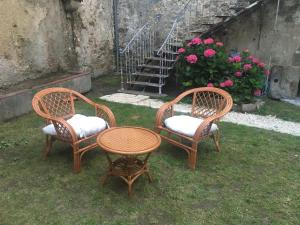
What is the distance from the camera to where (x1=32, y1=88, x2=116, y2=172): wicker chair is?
3.17 metres

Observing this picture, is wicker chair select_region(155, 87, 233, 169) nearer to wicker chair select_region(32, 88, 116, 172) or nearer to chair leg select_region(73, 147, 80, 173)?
wicker chair select_region(32, 88, 116, 172)

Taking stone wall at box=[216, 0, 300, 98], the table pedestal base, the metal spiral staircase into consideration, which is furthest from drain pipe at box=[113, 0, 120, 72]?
the table pedestal base

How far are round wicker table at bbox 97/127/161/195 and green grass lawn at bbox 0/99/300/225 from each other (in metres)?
0.17

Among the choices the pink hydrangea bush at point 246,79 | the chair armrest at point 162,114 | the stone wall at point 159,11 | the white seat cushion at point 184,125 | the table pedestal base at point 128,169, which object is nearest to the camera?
the table pedestal base at point 128,169

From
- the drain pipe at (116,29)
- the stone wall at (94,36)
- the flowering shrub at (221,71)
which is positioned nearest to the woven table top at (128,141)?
the flowering shrub at (221,71)

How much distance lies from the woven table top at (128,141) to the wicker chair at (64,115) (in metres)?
0.34

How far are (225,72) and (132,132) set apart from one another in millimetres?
3146

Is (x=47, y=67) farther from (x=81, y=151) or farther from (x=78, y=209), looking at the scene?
(x=78, y=209)

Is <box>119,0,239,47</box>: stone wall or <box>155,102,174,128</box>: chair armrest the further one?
<box>119,0,239,47</box>: stone wall

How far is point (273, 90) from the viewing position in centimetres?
625

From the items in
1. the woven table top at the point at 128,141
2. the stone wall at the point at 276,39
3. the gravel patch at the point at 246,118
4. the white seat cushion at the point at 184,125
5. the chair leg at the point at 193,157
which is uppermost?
the stone wall at the point at 276,39

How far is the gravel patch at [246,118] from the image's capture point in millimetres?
4680

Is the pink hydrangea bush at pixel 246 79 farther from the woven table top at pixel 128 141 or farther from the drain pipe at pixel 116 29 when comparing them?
the drain pipe at pixel 116 29

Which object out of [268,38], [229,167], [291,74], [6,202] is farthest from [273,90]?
[6,202]
